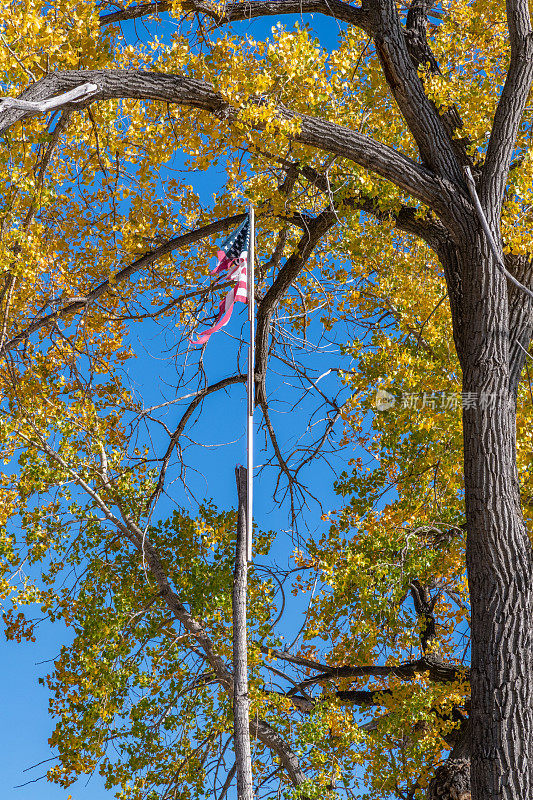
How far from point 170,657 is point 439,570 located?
327 cm

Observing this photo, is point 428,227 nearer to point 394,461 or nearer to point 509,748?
point 394,461

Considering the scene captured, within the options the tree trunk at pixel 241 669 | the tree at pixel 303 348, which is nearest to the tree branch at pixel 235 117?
the tree at pixel 303 348

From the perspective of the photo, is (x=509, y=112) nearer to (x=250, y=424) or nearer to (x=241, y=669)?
(x=250, y=424)

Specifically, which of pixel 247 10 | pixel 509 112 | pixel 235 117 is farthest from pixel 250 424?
pixel 247 10

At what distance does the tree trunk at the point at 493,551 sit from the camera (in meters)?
4.80

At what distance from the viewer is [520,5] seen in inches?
263

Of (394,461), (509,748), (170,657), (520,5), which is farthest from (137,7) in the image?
(509,748)

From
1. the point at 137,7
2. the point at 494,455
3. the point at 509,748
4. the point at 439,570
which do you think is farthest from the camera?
the point at 439,570

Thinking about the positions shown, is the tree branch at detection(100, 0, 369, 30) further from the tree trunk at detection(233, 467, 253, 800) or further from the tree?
the tree trunk at detection(233, 467, 253, 800)

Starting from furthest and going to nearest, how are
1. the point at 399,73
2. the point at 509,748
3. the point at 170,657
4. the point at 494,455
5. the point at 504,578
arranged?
the point at 170,657
the point at 399,73
the point at 494,455
the point at 504,578
the point at 509,748

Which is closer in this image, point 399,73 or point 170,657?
point 399,73

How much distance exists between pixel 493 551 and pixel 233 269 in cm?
299

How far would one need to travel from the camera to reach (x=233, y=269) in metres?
6.25

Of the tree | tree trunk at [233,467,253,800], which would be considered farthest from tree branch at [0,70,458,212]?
tree trunk at [233,467,253,800]
